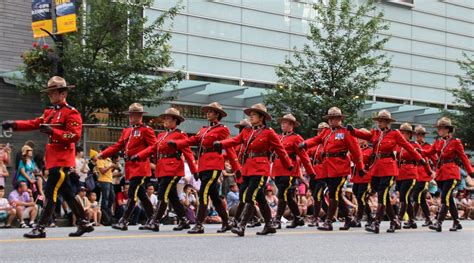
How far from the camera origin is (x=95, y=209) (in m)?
17.5

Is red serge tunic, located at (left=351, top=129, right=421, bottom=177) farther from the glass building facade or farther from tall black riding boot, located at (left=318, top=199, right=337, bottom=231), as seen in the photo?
the glass building facade

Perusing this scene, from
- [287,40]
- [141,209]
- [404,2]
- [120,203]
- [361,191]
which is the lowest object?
[141,209]

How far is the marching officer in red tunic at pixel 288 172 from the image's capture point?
1585cm

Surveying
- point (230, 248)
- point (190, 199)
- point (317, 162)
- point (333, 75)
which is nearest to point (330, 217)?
point (317, 162)

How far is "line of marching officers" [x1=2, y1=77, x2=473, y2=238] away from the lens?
11406 mm

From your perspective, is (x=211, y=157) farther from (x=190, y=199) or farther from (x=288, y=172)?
(x=190, y=199)

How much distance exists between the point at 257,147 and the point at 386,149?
308cm

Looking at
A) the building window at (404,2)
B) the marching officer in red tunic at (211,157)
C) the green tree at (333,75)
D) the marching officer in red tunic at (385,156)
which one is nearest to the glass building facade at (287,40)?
the building window at (404,2)

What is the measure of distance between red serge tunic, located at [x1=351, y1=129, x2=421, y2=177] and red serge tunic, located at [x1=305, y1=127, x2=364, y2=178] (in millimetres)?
363

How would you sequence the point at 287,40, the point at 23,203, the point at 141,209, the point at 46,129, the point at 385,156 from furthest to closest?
1. the point at 287,40
2. the point at 141,209
3. the point at 23,203
4. the point at 385,156
5. the point at 46,129

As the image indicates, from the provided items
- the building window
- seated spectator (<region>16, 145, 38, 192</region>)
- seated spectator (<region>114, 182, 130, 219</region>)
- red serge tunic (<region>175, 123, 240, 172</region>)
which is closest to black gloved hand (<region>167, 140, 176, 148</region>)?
red serge tunic (<region>175, 123, 240, 172</region>)

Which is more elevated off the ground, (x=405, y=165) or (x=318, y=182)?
(x=405, y=165)

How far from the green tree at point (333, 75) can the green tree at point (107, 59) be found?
21.4ft

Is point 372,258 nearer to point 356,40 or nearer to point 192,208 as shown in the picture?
point 192,208
